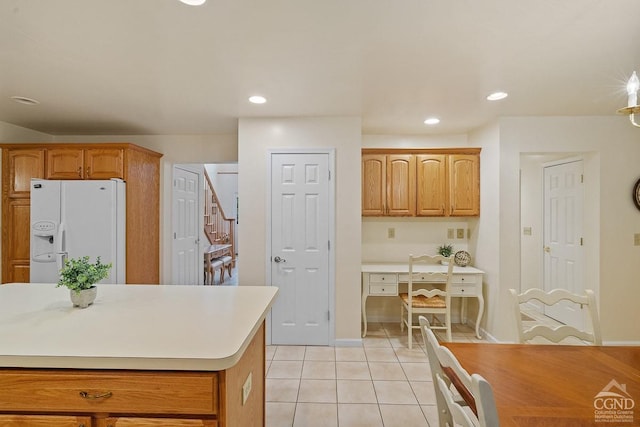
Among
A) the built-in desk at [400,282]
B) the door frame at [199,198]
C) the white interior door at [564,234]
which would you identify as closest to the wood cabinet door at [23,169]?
the door frame at [199,198]

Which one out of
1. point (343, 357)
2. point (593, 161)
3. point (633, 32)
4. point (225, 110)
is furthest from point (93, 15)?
point (593, 161)

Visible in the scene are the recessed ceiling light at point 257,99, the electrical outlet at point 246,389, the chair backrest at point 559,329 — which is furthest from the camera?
the recessed ceiling light at point 257,99

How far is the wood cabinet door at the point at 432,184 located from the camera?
396cm

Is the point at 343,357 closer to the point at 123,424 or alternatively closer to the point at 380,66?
the point at 123,424

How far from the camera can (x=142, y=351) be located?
3.69ft

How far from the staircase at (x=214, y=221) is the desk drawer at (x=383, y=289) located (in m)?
4.49

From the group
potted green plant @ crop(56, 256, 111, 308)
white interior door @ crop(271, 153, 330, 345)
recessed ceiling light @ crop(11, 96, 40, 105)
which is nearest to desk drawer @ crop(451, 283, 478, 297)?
white interior door @ crop(271, 153, 330, 345)

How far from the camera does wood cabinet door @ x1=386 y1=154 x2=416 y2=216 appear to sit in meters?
3.96

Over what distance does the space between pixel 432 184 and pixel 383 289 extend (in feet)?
4.61

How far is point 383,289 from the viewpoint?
368cm

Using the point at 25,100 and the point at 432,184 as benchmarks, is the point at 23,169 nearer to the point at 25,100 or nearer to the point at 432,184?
the point at 25,100

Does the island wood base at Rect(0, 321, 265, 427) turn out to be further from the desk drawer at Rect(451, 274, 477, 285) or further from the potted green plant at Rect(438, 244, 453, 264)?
the potted green plant at Rect(438, 244, 453, 264)

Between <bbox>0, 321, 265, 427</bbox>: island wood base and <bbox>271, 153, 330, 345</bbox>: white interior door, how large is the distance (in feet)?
7.84

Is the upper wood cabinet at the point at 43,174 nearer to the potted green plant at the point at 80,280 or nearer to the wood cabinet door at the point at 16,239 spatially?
the wood cabinet door at the point at 16,239
